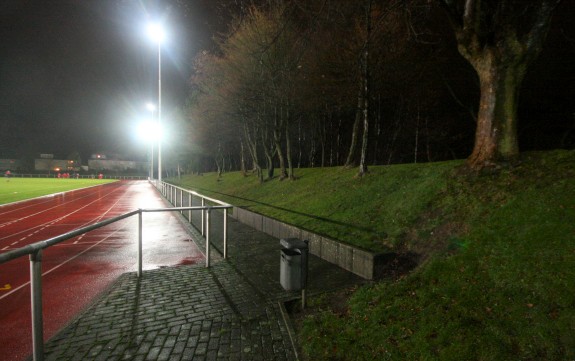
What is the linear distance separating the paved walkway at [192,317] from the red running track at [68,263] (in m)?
0.47

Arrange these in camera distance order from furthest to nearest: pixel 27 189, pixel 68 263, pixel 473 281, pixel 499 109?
pixel 27 189 → pixel 68 263 → pixel 499 109 → pixel 473 281

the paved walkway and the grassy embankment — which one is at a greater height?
the grassy embankment

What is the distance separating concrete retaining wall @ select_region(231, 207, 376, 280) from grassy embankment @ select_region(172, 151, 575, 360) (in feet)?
1.76

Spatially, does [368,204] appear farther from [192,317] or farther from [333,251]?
[192,317]

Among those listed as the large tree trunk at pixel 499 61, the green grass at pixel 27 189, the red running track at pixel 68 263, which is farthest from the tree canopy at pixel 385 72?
the green grass at pixel 27 189

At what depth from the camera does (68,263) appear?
7137mm

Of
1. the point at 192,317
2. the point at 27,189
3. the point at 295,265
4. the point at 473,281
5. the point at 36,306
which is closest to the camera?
the point at 36,306

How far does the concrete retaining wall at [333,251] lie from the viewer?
5.49m

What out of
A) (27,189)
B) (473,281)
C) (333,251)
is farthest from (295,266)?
(27,189)

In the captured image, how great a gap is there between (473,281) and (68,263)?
8121mm

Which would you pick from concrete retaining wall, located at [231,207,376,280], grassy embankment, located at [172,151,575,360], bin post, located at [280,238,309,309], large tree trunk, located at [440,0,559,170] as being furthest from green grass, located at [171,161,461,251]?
bin post, located at [280,238,309,309]

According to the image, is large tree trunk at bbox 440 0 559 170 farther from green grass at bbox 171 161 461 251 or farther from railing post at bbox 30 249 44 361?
railing post at bbox 30 249 44 361

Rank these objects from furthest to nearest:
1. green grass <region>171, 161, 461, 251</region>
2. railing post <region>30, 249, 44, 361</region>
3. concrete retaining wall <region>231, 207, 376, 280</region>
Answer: green grass <region>171, 161, 461, 251</region>, concrete retaining wall <region>231, 207, 376, 280</region>, railing post <region>30, 249, 44, 361</region>

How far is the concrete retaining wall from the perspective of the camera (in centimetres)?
549
